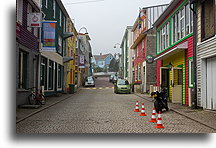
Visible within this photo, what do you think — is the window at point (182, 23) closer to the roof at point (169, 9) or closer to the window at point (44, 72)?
the roof at point (169, 9)

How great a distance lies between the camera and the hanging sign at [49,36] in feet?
51.7

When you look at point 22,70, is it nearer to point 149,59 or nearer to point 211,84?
point 211,84

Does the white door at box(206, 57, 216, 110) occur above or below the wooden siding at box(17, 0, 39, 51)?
below

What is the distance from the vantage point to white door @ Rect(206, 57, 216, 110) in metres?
11.6

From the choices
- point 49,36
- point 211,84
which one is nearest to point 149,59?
point 49,36

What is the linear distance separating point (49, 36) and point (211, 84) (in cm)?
956

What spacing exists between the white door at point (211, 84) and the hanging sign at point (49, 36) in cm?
876

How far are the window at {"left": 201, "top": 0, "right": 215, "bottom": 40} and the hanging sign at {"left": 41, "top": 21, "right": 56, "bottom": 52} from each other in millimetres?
8229

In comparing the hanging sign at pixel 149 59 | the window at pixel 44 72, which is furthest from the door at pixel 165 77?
the window at pixel 44 72

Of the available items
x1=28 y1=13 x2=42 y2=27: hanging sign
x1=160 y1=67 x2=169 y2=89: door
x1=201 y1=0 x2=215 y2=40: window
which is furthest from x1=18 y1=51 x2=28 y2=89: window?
x1=160 y1=67 x2=169 y2=89: door

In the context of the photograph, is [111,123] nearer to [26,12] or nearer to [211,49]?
[211,49]

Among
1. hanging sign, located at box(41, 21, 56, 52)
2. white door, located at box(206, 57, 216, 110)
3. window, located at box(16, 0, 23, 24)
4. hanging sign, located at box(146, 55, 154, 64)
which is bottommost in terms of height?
white door, located at box(206, 57, 216, 110)

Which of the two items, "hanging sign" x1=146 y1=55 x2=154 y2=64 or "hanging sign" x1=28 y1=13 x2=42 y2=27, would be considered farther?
"hanging sign" x1=146 y1=55 x2=154 y2=64

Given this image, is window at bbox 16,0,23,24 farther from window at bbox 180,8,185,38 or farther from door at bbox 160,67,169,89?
door at bbox 160,67,169,89
